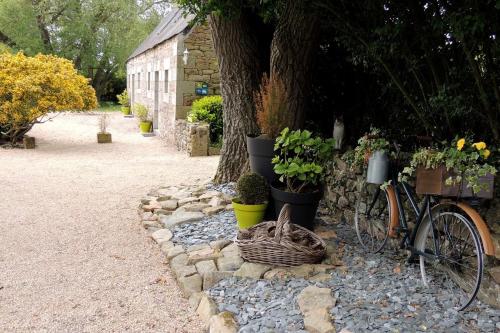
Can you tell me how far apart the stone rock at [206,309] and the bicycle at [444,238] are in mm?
1463

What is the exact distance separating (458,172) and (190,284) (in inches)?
82.5

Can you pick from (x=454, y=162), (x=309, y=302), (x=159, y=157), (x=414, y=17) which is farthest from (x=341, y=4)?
(x=159, y=157)

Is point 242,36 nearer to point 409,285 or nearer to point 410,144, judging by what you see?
point 410,144

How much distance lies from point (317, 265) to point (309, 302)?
1.90 ft

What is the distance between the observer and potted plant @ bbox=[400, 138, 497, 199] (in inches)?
101

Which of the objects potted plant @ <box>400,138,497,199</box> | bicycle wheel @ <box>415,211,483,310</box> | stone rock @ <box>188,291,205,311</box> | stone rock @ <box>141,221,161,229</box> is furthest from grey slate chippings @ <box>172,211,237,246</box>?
potted plant @ <box>400,138,497,199</box>

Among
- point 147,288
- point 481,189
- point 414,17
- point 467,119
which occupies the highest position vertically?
point 414,17

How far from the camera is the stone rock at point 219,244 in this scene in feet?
12.8

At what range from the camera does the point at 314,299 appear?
2.79 meters

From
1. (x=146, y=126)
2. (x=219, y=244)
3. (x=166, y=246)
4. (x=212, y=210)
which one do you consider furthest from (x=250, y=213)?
(x=146, y=126)

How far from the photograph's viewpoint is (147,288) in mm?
3451

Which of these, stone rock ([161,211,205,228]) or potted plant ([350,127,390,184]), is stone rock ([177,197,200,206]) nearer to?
stone rock ([161,211,205,228])

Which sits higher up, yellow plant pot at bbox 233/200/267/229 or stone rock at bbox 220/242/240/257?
yellow plant pot at bbox 233/200/267/229

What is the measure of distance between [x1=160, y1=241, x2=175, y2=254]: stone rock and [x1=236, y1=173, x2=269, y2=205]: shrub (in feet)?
2.78
